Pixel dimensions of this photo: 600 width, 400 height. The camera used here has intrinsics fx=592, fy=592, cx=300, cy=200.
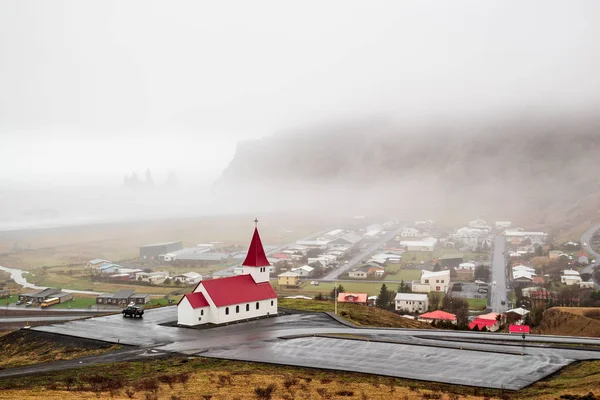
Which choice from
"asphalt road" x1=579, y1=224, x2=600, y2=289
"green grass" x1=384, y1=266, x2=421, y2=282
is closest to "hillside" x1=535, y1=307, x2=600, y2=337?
"asphalt road" x1=579, y1=224, x2=600, y2=289

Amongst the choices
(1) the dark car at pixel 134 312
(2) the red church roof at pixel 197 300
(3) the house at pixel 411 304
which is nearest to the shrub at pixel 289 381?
(2) the red church roof at pixel 197 300

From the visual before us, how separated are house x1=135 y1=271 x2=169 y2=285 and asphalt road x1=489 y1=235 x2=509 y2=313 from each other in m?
69.2

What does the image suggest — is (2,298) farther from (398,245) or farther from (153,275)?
(398,245)

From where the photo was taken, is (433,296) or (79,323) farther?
(433,296)

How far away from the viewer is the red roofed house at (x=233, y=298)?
176 ft

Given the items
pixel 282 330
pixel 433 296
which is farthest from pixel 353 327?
pixel 433 296

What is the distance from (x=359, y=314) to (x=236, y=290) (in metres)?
14.5

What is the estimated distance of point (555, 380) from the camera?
32.9m

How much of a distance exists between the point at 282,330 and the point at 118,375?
59.5ft

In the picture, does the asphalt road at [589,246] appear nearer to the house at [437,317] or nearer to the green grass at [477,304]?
the green grass at [477,304]

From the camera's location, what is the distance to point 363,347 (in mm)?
42344

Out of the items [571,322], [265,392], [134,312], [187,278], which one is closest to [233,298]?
[134,312]

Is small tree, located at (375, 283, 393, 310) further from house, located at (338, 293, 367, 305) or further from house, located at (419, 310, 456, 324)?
house, located at (419, 310, 456, 324)

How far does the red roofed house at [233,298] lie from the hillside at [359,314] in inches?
282
